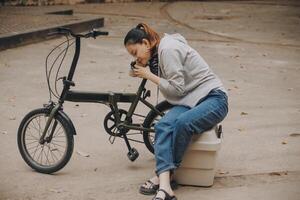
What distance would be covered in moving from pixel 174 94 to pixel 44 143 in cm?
131

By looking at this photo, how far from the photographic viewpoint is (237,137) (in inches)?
257

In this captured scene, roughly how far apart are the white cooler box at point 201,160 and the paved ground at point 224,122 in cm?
9

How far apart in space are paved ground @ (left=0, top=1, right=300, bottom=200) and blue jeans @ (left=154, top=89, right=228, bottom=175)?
356mm

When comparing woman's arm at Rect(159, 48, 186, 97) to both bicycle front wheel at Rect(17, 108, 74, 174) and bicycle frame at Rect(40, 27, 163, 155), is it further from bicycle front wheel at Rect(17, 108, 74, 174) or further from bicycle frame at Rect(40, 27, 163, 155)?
bicycle front wheel at Rect(17, 108, 74, 174)

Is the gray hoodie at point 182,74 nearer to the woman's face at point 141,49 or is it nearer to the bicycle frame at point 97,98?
the woman's face at point 141,49

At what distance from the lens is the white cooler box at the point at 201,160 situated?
498 cm

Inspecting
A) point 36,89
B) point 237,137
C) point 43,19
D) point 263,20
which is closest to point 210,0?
point 263,20

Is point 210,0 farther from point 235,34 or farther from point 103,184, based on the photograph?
point 103,184

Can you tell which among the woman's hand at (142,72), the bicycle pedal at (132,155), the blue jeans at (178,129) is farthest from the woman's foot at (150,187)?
the woman's hand at (142,72)

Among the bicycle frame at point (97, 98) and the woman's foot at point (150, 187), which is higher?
the bicycle frame at point (97, 98)

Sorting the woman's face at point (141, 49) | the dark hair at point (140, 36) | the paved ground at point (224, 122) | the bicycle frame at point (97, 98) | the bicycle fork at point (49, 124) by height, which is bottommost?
the paved ground at point (224, 122)

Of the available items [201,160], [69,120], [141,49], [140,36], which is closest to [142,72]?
[141,49]

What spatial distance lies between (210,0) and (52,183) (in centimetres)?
1558

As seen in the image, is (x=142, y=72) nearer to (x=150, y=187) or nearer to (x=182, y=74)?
(x=182, y=74)
